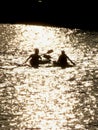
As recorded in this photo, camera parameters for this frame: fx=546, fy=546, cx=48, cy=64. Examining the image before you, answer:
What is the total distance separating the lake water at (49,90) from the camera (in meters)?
38.8

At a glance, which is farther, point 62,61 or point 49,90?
point 62,61

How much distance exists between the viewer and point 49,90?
47750 millimetres

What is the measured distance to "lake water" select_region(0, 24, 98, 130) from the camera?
38781 mm

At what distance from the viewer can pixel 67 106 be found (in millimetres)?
42562

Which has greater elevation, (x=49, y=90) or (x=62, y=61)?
(x=62, y=61)

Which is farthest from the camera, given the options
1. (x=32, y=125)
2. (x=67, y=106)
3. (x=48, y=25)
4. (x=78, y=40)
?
(x=48, y=25)

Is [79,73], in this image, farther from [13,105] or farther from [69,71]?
[13,105]

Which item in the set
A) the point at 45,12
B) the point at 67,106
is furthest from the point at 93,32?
the point at 67,106

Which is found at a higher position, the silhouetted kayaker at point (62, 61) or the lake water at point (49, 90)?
the silhouetted kayaker at point (62, 61)

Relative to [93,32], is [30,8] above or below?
above

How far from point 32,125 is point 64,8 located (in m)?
67.8

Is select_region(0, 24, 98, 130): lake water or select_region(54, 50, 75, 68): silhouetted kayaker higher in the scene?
select_region(54, 50, 75, 68): silhouetted kayaker

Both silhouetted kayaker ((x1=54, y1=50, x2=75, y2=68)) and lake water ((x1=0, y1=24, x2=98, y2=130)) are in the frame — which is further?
silhouetted kayaker ((x1=54, y1=50, x2=75, y2=68))

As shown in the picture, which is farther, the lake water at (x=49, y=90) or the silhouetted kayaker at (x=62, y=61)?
the silhouetted kayaker at (x=62, y=61)
